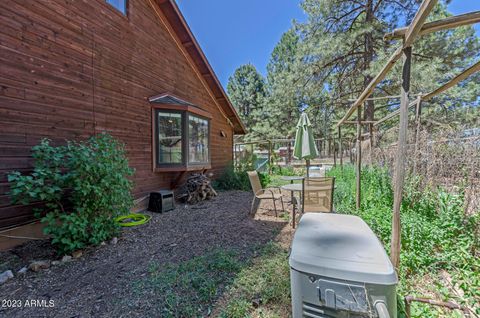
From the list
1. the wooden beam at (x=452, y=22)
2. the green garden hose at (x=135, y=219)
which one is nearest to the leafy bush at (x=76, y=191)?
the green garden hose at (x=135, y=219)

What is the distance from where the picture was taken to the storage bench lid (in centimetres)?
106

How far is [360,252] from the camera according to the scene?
1214mm

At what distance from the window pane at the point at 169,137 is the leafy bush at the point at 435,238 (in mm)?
4441

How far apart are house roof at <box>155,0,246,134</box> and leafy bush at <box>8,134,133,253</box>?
440 cm

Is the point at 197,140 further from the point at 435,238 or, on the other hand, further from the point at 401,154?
the point at 435,238

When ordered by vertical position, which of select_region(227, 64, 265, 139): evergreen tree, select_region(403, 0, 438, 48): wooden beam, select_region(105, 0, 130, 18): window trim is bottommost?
select_region(403, 0, 438, 48): wooden beam

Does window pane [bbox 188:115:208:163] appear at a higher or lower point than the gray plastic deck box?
higher

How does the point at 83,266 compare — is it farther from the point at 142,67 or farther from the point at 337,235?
the point at 142,67

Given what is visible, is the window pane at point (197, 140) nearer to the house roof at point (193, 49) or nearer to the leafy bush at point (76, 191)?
the house roof at point (193, 49)

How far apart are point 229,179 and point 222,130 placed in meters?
2.21

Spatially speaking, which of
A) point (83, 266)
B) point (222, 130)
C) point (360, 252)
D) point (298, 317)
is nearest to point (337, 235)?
point (360, 252)

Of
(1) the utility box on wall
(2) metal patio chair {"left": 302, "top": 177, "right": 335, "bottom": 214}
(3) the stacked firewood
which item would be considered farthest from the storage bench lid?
(3) the stacked firewood

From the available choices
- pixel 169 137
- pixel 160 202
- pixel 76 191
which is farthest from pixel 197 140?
pixel 76 191

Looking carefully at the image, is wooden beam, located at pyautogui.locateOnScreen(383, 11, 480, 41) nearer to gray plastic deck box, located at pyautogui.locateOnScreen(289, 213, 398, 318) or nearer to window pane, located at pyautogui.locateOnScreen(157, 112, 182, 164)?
gray plastic deck box, located at pyautogui.locateOnScreen(289, 213, 398, 318)
